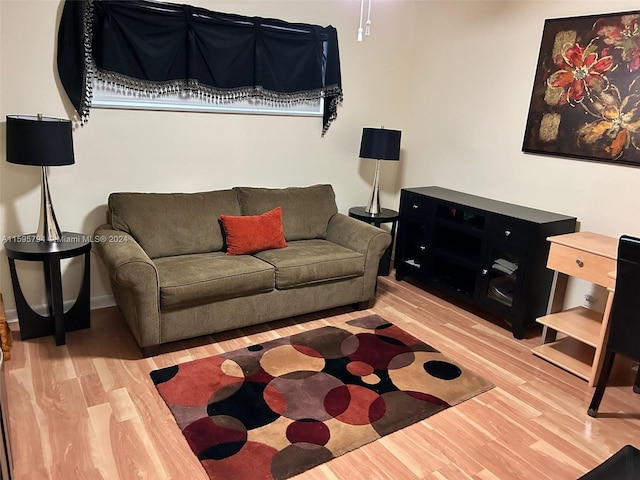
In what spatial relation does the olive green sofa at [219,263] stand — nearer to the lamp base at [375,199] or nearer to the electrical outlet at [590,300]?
the lamp base at [375,199]

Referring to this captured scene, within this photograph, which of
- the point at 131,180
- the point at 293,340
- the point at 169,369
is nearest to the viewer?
the point at 169,369

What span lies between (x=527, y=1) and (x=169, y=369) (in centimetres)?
344

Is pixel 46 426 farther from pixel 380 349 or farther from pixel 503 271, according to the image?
pixel 503 271

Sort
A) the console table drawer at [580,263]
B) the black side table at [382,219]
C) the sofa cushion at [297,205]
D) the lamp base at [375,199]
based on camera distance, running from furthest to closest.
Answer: the lamp base at [375,199] < the black side table at [382,219] < the sofa cushion at [297,205] < the console table drawer at [580,263]

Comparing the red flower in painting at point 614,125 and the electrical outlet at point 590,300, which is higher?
the red flower in painting at point 614,125

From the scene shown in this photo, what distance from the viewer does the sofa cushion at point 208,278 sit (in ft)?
8.86

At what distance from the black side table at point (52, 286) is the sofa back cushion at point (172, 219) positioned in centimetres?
30

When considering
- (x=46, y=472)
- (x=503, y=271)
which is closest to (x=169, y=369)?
(x=46, y=472)

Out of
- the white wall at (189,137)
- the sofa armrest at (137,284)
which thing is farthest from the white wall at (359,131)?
the sofa armrest at (137,284)

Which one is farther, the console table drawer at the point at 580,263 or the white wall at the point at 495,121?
the white wall at the point at 495,121

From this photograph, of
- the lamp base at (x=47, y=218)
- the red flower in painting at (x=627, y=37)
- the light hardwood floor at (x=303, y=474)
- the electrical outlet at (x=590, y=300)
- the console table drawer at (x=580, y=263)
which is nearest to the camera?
the light hardwood floor at (x=303, y=474)

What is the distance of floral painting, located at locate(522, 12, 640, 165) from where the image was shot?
2916mm

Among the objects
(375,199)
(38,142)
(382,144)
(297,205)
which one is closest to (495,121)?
(382,144)

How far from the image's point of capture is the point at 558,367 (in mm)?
2924
